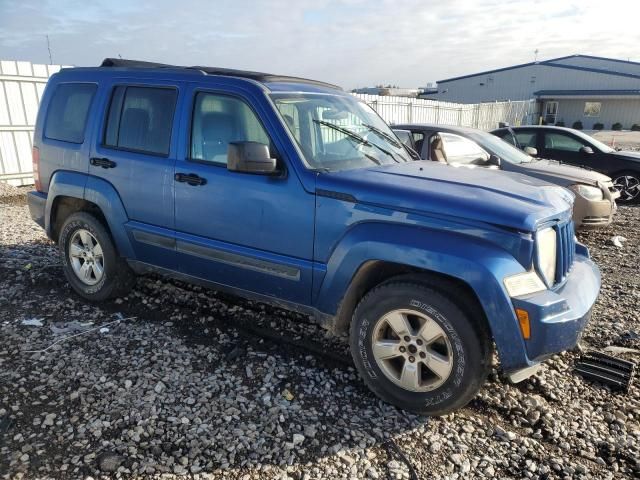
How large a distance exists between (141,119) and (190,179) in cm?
84

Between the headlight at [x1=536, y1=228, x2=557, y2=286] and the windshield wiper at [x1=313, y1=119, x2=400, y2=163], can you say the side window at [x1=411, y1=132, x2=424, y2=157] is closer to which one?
the windshield wiper at [x1=313, y1=119, x2=400, y2=163]

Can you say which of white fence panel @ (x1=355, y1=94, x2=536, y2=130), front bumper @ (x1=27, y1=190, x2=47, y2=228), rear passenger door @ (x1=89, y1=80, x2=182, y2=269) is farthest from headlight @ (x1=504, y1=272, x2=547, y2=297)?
white fence panel @ (x1=355, y1=94, x2=536, y2=130)

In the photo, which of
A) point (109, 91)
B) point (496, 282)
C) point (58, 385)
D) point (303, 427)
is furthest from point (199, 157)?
point (496, 282)

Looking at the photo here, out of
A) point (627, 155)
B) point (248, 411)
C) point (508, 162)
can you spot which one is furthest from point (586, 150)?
point (248, 411)

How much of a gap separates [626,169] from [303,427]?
32.0 feet

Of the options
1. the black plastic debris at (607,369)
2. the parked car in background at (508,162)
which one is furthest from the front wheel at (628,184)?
the black plastic debris at (607,369)

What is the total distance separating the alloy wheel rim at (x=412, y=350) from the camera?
2.94 meters

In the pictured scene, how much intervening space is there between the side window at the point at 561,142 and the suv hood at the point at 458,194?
7454mm

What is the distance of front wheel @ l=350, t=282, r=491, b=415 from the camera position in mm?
2828

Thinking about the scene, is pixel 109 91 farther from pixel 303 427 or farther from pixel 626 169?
pixel 626 169

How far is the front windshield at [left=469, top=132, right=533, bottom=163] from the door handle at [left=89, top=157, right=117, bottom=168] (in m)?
5.66

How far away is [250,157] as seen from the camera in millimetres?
3172

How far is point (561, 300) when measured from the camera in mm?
2783

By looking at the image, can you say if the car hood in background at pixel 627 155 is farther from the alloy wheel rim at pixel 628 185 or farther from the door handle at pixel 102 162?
the door handle at pixel 102 162
